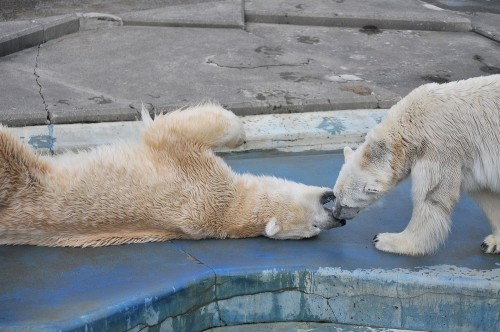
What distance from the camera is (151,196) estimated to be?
3.69m

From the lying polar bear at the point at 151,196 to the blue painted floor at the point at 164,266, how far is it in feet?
0.22

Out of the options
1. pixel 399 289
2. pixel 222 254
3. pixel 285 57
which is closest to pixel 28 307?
pixel 222 254

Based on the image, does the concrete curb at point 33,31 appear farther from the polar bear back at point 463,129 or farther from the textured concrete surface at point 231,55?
the polar bear back at point 463,129

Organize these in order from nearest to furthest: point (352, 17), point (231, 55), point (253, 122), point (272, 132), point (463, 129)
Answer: point (463, 129) → point (272, 132) → point (253, 122) → point (231, 55) → point (352, 17)

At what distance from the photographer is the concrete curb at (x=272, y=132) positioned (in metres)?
4.63

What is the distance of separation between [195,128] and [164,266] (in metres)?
0.65

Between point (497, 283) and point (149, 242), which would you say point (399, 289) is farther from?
point (149, 242)

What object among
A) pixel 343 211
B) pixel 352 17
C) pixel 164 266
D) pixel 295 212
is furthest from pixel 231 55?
pixel 164 266

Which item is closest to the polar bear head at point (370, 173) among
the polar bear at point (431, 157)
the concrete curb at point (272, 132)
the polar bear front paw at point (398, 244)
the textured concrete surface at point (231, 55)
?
the polar bear at point (431, 157)

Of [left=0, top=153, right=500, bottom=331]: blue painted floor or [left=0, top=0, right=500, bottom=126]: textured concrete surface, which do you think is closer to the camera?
[left=0, top=153, right=500, bottom=331]: blue painted floor

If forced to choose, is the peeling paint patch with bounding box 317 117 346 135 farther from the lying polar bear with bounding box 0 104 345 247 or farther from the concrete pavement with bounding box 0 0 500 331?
the lying polar bear with bounding box 0 104 345 247

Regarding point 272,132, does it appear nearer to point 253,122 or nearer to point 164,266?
point 253,122

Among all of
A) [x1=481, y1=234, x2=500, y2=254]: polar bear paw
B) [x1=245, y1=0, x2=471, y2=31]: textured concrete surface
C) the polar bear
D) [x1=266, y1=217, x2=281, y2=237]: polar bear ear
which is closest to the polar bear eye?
the polar bear

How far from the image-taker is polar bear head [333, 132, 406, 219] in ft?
11.7
